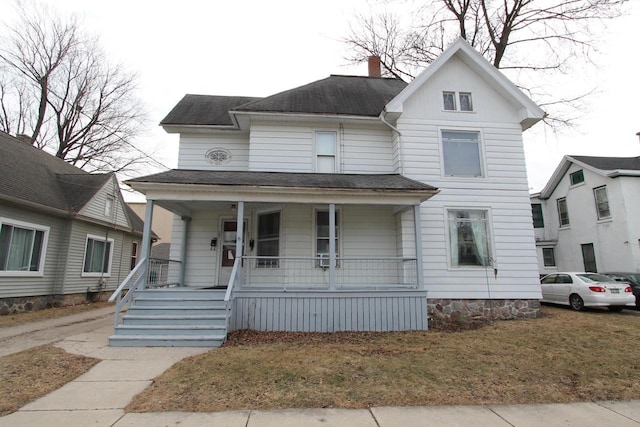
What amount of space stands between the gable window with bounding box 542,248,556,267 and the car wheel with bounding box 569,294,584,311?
10876mm

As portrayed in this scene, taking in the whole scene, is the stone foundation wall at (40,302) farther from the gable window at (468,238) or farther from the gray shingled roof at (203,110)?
the gable window at (468,238)

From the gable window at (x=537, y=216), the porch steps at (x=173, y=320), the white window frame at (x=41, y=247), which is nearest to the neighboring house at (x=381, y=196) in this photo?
the porch steps at (x=173, y=320)

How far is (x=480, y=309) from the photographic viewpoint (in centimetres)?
906

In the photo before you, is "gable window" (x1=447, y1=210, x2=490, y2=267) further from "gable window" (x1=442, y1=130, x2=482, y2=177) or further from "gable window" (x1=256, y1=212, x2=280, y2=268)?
→ "gable window" (x1=256, y1=212, x2=280, y2=268)

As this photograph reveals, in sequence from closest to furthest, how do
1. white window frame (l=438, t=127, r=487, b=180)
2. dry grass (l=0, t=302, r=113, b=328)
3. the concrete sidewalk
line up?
the concrete sidewalk, dry grass (l=0, t=302, r=113, b=328), white window frame (l=438, t=127, r=487, b=180)

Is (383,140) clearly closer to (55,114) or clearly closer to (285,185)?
(285,185)

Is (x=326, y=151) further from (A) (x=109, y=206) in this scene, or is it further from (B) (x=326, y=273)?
(A) (x=109, y=206)

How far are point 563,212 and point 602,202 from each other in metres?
2.84

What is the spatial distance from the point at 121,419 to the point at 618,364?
23.5 feet

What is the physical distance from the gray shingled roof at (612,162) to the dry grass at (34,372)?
75.1 ft

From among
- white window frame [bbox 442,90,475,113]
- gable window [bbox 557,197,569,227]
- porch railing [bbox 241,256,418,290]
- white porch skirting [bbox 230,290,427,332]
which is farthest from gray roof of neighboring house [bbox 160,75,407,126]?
gable window [bbox 557,197,569,227]

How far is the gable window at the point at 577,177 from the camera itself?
737 inches

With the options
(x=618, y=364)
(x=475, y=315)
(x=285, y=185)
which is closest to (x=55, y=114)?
(x=285, y=185)

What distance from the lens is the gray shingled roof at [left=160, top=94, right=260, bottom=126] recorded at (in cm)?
1052
